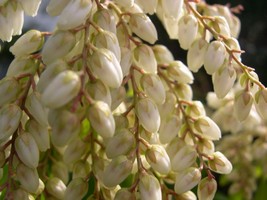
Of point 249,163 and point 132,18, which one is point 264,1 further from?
point 132,18

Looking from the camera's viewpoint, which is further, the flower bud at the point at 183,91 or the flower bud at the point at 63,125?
the flower bud at the point at 183,91

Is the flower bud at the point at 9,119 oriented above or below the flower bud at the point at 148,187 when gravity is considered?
above

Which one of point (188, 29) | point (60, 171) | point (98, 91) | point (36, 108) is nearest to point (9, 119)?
point (36, 108)

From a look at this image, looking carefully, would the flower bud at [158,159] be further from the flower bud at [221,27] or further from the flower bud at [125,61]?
the flower bud at [221,27]

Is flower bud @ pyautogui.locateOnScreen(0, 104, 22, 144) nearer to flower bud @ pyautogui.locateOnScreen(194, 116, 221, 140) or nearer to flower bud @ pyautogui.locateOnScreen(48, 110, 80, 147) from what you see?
flower bud @ pyautogui.locateOnScreen(48, 110, 80, 147)

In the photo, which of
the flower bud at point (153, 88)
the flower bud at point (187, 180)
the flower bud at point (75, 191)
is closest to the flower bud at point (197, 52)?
the flower bud at point (153, 88)

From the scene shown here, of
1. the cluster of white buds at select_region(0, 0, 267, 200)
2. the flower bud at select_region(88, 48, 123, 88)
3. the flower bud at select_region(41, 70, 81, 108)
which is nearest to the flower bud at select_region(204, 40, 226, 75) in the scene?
the cluster of white buds at select_region(0, 0, 267, 200)
